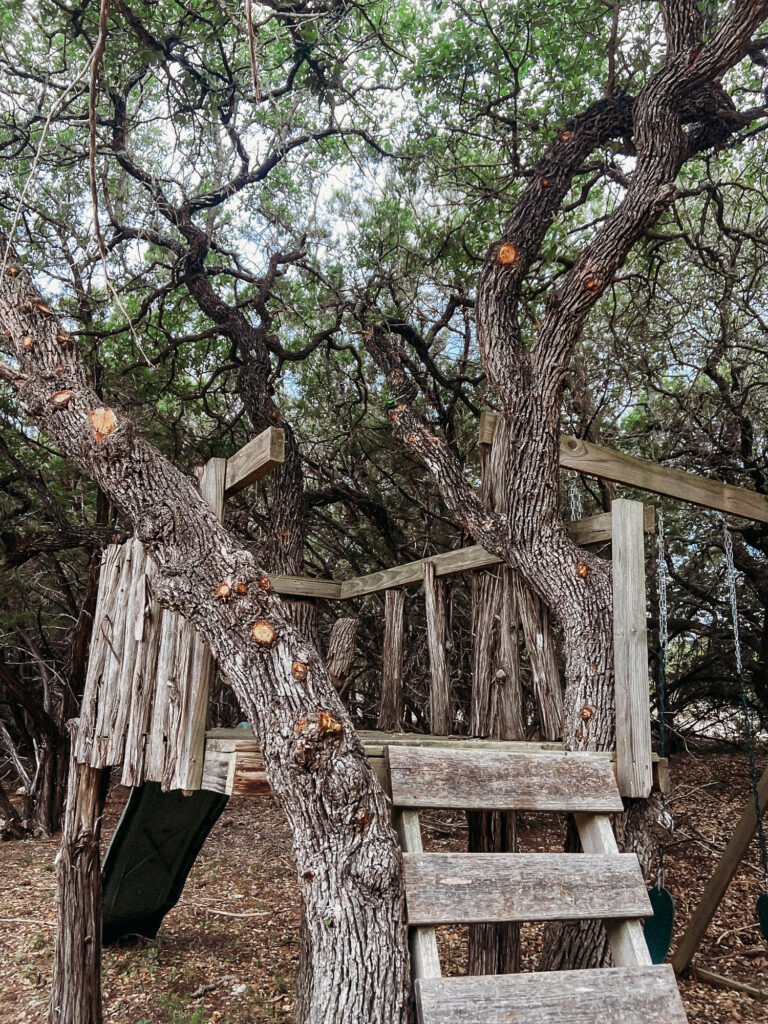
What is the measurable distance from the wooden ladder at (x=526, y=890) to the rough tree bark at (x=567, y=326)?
22.9 inches

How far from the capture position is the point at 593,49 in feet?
19.4

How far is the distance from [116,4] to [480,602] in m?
4.44

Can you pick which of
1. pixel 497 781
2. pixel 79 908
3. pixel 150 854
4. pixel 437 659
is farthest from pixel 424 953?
pixel 150 854

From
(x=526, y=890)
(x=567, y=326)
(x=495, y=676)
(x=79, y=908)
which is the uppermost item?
(x=567, y=326)

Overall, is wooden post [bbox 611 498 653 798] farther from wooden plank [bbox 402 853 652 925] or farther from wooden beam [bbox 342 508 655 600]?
wooden plank [bbox 402 853 652 925]

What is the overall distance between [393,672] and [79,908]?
2195mm

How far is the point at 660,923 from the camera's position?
13.0 feet

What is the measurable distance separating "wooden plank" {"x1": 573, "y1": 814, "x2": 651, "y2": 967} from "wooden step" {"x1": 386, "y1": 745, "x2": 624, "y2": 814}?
7 centimetres

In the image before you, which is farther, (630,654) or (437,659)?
(437,659)

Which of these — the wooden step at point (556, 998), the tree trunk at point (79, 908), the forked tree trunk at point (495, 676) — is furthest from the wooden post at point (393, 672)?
the wooden step at point (556, 998)

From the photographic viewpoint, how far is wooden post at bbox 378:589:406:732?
513cm

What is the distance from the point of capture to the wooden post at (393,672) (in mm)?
5129

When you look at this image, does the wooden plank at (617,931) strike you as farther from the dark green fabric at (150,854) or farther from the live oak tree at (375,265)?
the dark green fabric at (150,854)

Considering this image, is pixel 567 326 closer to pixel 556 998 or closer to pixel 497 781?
pixel 497 781
